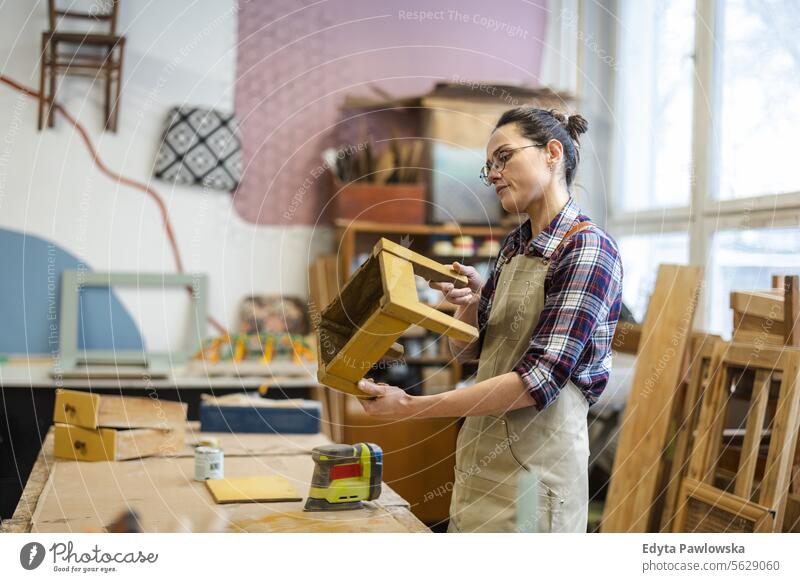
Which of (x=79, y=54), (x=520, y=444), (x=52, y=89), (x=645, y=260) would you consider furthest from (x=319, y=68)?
(x=520, y=444)

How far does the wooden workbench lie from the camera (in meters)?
1.85

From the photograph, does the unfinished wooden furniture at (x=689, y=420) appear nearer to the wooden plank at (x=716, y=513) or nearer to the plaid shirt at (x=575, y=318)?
the wooden plank at (x=716, y=513)

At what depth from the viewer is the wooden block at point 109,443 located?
7.64ft

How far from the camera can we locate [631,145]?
4.15 metres

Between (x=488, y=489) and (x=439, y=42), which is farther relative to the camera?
(x=439, y=42)

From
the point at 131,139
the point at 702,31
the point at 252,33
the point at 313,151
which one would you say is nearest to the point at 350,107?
the point at 313,151

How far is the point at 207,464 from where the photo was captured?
2.15m

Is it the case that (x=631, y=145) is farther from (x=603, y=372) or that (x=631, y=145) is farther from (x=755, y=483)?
(x=603, y=372)

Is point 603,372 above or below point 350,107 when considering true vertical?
below

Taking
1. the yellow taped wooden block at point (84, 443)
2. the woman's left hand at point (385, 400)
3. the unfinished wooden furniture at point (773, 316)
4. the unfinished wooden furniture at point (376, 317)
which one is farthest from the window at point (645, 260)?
the yellow taped wooden block at point (84, 443)

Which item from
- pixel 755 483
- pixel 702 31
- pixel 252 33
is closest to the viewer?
pixel 755 483

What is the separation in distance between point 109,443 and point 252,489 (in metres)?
0.53
